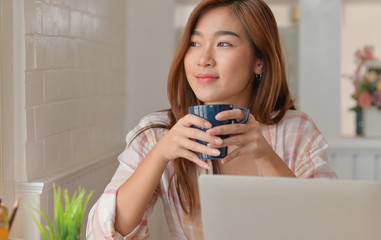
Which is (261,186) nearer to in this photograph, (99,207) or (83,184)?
(99,207)

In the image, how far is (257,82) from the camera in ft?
6.35

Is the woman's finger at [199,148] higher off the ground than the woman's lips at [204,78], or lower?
lower

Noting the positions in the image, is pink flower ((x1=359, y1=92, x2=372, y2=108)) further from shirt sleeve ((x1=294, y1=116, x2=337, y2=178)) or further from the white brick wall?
shirt sleeve ((x1=294, y1=116, x2=337, y2=178))

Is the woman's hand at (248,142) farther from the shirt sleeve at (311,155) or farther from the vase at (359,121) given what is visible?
the vase at (359,121)

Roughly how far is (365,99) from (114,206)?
2314 mm

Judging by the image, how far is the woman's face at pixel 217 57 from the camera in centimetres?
169

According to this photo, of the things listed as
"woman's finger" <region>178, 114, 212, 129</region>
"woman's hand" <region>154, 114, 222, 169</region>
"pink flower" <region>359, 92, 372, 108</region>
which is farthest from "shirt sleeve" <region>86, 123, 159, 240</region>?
"pink flower" <region>359, 92, 372, 108</region>

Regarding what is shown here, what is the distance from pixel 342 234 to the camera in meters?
1.03

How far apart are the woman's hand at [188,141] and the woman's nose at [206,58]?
305mm

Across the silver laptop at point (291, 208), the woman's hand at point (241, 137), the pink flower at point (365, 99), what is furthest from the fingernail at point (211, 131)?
the pink flower at point (365, 99)

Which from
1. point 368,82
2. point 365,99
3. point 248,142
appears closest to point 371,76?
point 368,82

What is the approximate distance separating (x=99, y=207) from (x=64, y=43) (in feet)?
2.93

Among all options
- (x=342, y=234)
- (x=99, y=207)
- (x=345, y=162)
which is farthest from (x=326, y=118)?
(x=342, y=234)

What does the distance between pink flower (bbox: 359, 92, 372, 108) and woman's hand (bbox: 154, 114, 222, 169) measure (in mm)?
2264
